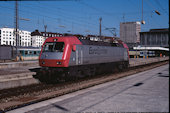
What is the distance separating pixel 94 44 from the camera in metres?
18.2

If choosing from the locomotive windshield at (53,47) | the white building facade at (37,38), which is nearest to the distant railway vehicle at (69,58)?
the locomotive windshield at (53,47)

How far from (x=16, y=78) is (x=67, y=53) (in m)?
4.13

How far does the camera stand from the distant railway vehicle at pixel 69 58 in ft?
47.6

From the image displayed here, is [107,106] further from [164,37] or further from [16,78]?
[164,37]

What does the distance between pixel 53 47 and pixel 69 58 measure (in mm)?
1615

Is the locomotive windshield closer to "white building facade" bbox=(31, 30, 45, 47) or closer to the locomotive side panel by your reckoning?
the locomotive side panel

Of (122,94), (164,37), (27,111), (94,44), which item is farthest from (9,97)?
(164,37)

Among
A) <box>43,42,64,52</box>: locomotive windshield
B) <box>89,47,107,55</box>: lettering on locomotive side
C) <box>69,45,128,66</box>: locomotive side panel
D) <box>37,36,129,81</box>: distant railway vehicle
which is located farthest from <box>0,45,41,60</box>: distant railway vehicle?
<box>43,42,64,52</box>: locomotive windshield

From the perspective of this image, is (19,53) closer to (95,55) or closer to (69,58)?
(95,55)

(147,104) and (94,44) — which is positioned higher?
(94,44)

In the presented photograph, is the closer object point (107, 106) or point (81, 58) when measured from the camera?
point (107, 106)

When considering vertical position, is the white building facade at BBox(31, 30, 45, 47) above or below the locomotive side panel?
above

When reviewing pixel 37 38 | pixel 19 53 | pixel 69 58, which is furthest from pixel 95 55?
pixel 37 38

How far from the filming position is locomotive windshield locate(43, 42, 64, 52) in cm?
1484
